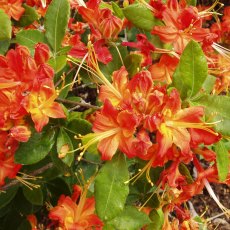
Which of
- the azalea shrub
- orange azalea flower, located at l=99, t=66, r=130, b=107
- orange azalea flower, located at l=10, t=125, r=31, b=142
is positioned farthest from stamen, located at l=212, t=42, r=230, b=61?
orange azalea flower, located at l=10, t=125, r=31, b=142

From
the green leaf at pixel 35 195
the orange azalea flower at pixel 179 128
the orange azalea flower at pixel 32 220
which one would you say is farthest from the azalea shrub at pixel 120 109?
the orange azalea flower at pixel 32 220

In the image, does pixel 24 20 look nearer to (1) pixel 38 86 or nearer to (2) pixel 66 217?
(1) pixel 38 86

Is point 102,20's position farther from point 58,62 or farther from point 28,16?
point 28,16

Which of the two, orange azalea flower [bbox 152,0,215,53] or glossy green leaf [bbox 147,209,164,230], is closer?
orange azalea flower [bbox 152,0,215,53]

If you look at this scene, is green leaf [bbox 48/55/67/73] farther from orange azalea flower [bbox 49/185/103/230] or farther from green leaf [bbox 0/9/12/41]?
orange azalea flower [bbox 49/185/103/230]

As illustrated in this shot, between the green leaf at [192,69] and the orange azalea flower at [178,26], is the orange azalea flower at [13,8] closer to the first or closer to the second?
the orange azalea flower at [178,26]
